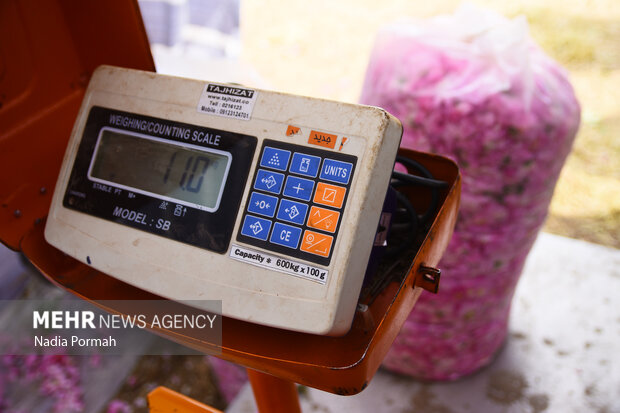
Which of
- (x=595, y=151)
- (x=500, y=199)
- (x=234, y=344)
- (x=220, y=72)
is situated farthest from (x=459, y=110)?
(x=595, y=151)

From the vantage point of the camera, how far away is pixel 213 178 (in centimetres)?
56

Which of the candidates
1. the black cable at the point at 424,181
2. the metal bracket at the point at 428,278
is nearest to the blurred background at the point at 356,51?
the black cable at the point at 424,181

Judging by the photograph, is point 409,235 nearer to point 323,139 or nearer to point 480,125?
point 323,139

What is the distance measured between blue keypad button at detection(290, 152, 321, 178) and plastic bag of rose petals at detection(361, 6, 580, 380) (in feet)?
1.95

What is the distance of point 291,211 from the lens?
0.53 m

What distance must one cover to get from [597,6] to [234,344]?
4853 mm

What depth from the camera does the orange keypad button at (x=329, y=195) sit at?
0.50 meters

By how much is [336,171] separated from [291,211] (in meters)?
0.07

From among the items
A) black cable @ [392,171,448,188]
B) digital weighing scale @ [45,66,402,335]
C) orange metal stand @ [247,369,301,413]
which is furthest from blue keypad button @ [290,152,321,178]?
orange metal stand @ [247,369,301,413]

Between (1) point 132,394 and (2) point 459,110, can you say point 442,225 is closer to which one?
(2) point 459,110

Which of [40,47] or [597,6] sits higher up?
[40,47]

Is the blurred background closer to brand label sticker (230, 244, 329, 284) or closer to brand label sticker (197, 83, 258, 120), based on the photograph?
brand label sticker (197, 83, 258, 120)

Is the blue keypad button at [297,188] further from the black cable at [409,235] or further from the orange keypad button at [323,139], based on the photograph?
the black cable at [409,235]

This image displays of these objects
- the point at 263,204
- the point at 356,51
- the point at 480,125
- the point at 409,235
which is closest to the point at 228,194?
the point at 263,204
